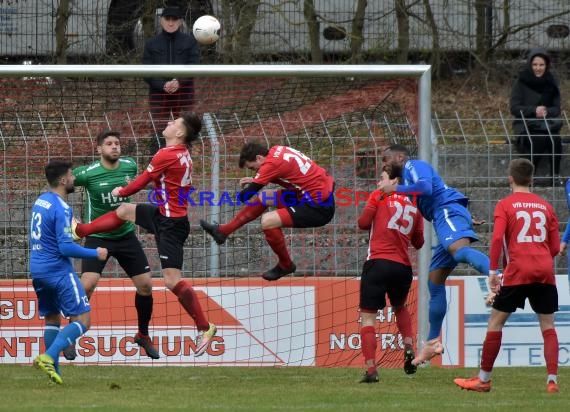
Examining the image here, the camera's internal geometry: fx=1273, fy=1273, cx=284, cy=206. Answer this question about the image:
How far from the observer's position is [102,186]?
1244 centimetres

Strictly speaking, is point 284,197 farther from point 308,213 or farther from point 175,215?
point 175,215

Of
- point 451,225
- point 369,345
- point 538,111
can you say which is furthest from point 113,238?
point 538,111

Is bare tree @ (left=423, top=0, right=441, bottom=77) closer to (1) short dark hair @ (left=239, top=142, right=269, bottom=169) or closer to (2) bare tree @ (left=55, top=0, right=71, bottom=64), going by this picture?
(2) bare tree @ (left=55, top=0, right=71, bottom=64)

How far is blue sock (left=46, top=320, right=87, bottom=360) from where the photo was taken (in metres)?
10.5

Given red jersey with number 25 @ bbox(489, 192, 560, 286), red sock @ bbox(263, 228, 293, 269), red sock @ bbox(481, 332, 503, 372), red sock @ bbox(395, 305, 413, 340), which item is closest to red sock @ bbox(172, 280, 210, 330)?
red sock @ bbox(263, 228, 293, 269)

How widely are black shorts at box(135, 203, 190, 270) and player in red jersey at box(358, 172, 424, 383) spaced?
1695mm

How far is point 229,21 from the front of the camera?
63.0 feet

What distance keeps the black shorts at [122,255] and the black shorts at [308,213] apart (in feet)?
5.36

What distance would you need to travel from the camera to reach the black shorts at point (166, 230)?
464 inches

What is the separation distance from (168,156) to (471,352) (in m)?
4.28

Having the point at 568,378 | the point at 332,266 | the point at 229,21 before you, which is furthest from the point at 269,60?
the point at 568,378

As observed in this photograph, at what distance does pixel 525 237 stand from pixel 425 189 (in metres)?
1.44

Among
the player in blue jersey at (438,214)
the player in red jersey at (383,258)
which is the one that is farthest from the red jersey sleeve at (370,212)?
the player in blue jersey at (438,214)

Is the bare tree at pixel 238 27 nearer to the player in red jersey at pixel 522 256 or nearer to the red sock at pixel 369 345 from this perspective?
the red sock at pixel 369 345
